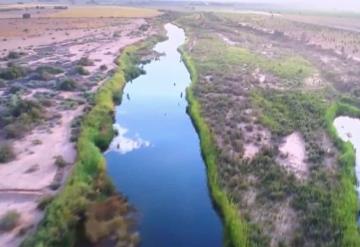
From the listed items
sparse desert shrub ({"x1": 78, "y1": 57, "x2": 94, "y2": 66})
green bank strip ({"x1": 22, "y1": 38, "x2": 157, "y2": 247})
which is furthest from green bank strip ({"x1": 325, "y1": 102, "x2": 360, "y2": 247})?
sparse desert shrub ({"x1": 78, "y1": 57, "x2": 94, "y2": 66})

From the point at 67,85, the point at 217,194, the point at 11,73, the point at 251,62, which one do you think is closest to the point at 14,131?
the point at 67,85

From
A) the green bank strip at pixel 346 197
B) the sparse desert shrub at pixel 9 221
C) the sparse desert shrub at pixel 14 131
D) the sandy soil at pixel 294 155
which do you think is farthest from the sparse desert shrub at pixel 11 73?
the green bank strip at pixel 346 197

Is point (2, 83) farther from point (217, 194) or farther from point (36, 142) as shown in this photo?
point (217, 194)

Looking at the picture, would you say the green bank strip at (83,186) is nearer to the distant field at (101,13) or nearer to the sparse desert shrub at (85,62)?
the sparse desert shrub at (85,62)

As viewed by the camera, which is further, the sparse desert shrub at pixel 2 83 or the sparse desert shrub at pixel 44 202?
the sparse desert shrub at pixel 2 83

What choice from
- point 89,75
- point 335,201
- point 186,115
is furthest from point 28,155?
point 89,75

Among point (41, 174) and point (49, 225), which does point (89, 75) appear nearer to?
point (41, 174)
